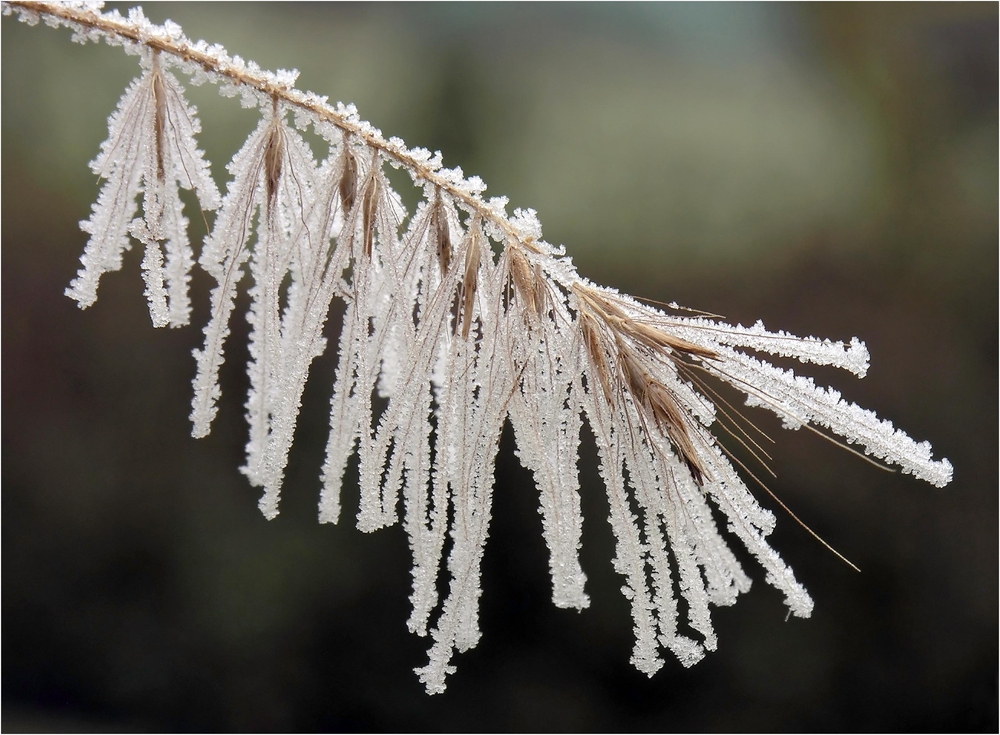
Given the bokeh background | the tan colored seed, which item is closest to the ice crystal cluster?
the tan colored seed

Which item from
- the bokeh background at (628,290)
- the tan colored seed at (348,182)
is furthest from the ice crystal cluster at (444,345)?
the bokeh background at (628,290)

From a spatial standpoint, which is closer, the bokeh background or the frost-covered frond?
the frost-covered frond

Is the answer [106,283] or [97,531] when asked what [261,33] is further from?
[97,531]

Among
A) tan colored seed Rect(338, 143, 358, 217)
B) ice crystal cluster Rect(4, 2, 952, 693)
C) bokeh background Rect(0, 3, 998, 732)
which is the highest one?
bokeh background Rect(0, 3, 998, 732)

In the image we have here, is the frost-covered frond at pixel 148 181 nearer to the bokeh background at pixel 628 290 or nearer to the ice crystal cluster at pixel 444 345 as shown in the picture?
the ice crystal cluster at pixel 444 345

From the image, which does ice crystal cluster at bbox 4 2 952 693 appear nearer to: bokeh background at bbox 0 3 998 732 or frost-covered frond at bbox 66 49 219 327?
frost-covered frond at bbox 66 49 219 327

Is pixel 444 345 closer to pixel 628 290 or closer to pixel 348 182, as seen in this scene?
pixel 348 182

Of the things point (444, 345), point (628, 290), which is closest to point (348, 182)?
point (444, 345)

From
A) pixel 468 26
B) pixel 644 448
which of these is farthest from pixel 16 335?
pixel 644 448
